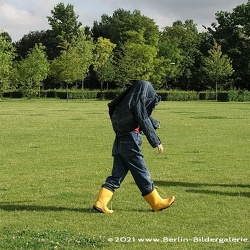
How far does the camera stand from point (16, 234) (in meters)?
6.22

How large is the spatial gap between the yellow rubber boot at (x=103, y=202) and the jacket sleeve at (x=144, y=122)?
103cm

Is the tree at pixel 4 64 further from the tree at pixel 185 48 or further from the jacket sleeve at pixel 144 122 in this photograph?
the jacket sleeve at pixel 144 122

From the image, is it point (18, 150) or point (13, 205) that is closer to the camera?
point (13, 205)

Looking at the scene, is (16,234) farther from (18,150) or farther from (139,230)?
(18,150)

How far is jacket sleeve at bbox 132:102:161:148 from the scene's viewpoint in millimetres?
7383

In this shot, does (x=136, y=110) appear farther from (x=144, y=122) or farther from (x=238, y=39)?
(x=238, y=39)

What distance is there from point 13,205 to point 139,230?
2.45 metres

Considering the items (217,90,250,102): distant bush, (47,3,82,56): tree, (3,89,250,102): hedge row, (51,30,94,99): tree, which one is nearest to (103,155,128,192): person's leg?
(3,89,250,102): hedge row

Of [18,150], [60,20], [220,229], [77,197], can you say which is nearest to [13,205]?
[77,197]

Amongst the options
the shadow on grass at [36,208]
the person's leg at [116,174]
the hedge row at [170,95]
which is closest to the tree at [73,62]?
the hedge row at [170,95]

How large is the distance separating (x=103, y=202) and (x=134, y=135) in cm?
109

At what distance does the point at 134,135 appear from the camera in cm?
763

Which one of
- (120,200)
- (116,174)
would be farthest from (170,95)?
(116,174)

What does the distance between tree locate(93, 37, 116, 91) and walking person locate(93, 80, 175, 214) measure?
7432cm
